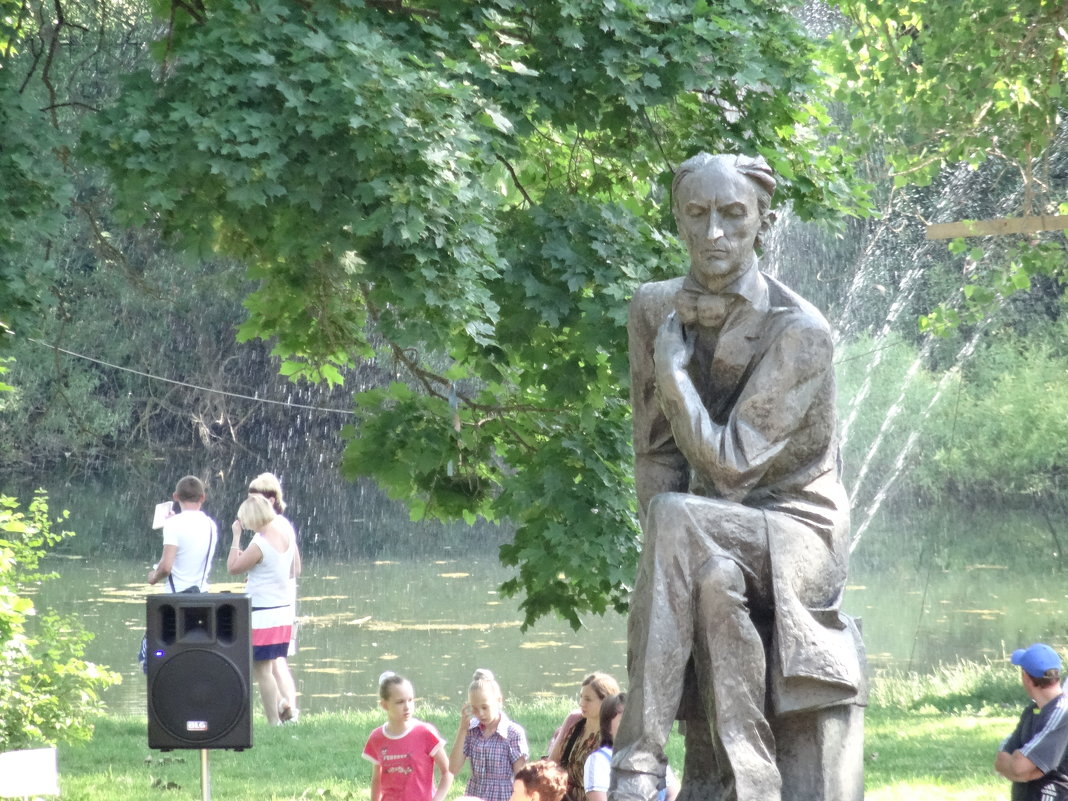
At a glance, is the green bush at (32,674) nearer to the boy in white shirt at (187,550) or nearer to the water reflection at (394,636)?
the boy in white shirt at (187,550)

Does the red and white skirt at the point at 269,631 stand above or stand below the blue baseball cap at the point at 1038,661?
below

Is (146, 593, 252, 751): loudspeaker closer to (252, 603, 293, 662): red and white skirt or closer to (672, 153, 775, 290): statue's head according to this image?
(672, 153, 775, 290): statue's head

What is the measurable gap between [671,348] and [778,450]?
0.37 metres

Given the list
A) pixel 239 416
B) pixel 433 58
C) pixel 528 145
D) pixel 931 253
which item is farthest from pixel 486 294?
pixel 239 416

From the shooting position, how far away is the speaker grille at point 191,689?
6227 millimetres

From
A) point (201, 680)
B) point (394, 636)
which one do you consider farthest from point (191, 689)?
point (394, 636)

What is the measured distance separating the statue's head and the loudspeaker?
2.67 metres

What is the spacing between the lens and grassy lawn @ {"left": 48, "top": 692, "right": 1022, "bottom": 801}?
27.2 ft

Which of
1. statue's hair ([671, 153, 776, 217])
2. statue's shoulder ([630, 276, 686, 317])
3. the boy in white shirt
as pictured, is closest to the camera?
statue's hair ([671, 153, 776, 217])

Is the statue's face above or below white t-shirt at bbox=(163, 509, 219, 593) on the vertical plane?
above

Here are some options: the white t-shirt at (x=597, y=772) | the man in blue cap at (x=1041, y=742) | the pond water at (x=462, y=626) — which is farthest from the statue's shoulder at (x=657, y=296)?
the pond water at (x=462, y=626)

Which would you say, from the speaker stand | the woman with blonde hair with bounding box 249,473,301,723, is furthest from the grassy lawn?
the speaker stand

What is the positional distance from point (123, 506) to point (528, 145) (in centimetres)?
2416

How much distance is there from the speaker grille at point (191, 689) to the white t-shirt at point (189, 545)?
3.60 metres
